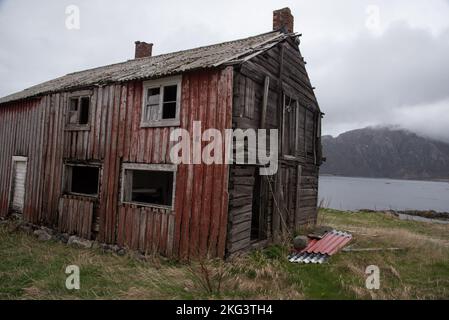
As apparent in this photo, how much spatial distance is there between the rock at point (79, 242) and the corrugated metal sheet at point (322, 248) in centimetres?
729

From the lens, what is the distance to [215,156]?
9.53m

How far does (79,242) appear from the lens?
40.0ft

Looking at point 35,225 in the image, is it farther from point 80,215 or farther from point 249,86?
point 249,86

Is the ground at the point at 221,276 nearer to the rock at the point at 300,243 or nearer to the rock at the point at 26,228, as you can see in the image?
the rock at the point at 300,243

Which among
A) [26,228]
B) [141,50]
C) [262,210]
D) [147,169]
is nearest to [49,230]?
[26,228]

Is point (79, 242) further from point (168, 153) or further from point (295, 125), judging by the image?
point (295, 125)

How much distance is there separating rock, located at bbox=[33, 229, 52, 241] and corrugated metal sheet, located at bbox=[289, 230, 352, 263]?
31.8 feet

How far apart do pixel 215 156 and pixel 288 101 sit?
17.4ft

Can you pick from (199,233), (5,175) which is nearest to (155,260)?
(199,233)

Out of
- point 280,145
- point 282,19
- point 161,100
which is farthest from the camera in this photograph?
point 282,19

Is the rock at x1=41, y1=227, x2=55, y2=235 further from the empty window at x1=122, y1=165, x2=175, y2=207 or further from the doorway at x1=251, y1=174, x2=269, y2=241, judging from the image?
the doorway at x1=251, y1=174, x2=269, y2=241

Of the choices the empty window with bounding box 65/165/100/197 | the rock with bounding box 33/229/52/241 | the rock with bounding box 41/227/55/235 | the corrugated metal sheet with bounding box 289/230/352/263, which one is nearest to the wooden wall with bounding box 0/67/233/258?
the rock with bounding box 41/227/55/235

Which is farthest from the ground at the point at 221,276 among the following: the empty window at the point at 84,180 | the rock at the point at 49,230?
the empty window at the point at 84,180

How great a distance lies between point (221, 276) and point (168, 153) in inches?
178
